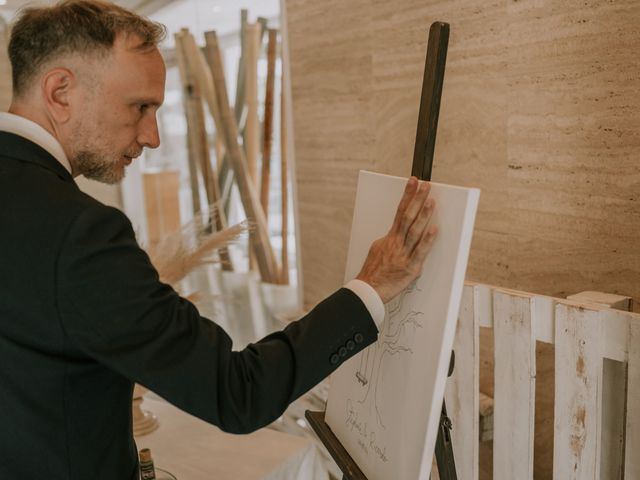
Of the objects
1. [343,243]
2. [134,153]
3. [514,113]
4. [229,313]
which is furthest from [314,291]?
[134,153]

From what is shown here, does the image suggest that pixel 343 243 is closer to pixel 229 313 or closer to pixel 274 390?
pixel 229 313

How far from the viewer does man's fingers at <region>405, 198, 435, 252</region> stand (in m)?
1.17

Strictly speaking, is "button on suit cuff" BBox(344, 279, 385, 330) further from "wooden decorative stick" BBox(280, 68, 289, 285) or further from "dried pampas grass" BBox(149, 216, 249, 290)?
"wooden decorative stick" BBox(280, 68, 289, 285)

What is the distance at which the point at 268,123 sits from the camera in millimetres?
3410

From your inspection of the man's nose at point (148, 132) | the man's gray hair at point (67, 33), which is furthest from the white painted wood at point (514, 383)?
the man's gray hair at point (67, 33)

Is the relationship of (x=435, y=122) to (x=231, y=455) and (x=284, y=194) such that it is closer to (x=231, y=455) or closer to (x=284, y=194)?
(x=231, y=455)

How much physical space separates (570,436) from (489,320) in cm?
30

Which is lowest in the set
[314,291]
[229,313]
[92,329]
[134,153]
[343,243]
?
[229,313]

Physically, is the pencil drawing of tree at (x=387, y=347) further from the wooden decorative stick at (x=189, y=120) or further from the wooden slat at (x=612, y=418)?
the wooden decorative stick at (x=189, y=120)

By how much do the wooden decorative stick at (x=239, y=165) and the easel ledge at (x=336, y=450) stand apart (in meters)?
1.98

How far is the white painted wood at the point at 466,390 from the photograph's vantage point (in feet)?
5.04

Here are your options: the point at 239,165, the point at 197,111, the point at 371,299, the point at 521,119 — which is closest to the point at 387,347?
the point at 371,299

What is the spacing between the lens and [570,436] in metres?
1.37

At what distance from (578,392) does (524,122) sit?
0.80 metres
